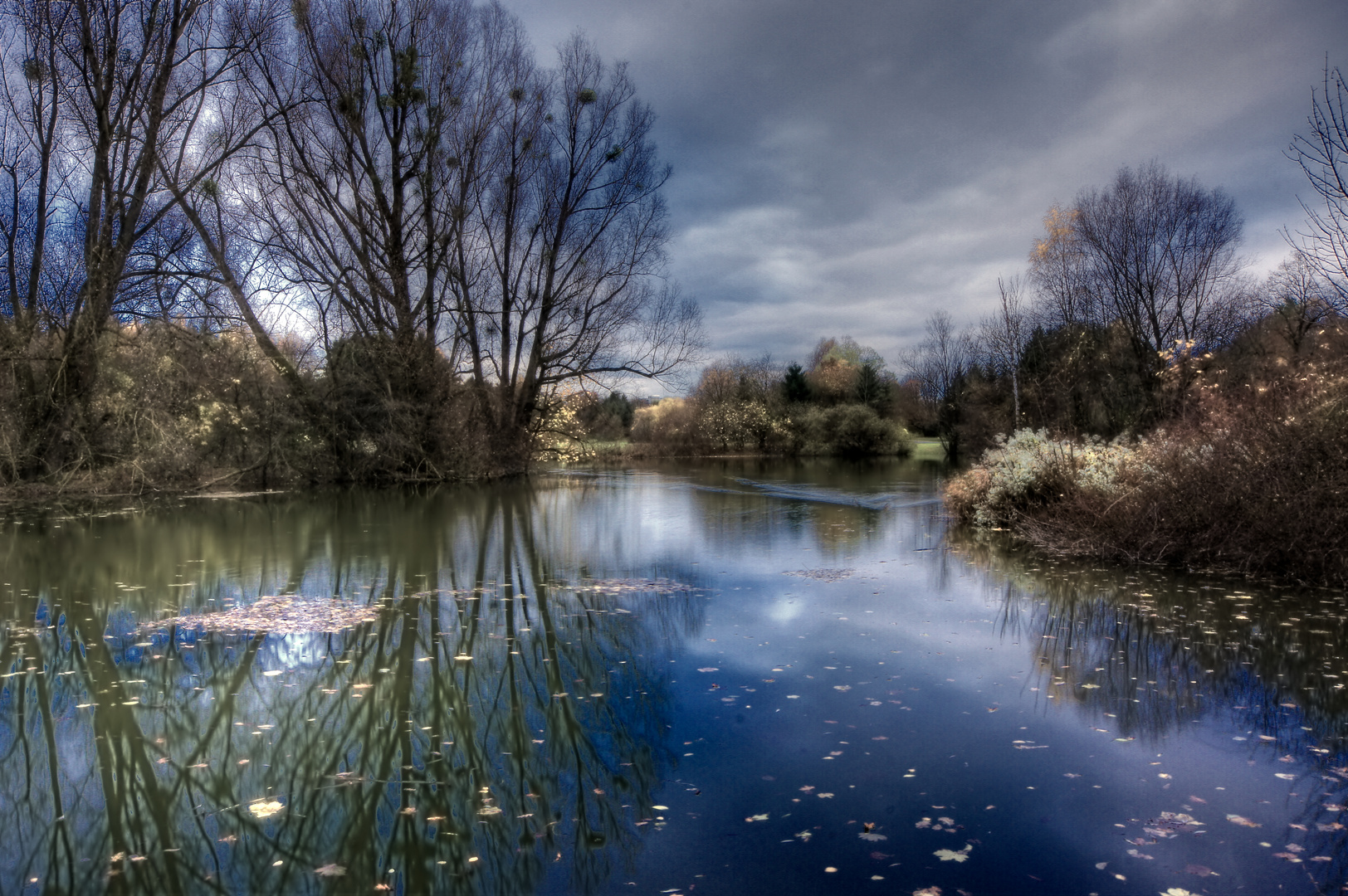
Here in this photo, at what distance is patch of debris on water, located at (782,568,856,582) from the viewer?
31.3ft

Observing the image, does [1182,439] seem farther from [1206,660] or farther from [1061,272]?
[1061,272]

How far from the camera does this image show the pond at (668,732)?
3385 mm

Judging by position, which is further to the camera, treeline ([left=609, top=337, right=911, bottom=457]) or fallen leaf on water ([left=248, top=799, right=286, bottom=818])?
treeline ([left=609, top=337, right=911, bottom=457])

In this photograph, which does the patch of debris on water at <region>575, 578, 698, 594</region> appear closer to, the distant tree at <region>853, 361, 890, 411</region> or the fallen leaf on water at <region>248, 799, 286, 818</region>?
the fallen leaf on water at <region>248, 799, 286, 818</region>

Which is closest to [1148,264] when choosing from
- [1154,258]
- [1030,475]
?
[1154,258]

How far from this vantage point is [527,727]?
15.9ft

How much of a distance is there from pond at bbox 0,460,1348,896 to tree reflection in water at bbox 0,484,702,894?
0.9 inches

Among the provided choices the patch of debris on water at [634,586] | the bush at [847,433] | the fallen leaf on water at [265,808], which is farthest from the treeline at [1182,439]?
the bush at [847,433]

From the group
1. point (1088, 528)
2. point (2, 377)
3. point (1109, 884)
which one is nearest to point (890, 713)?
point (1109, 884)

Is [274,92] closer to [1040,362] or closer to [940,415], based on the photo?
[1040,362]

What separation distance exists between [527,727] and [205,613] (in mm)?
4518

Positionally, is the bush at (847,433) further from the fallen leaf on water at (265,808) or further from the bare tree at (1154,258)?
the fallen leaf on water at (265,808)

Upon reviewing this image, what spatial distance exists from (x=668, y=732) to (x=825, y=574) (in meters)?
5.38

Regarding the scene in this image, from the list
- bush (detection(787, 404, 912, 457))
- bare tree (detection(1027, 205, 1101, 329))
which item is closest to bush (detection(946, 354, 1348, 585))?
bare tree (detection(1027, 205, 1101, 329))
